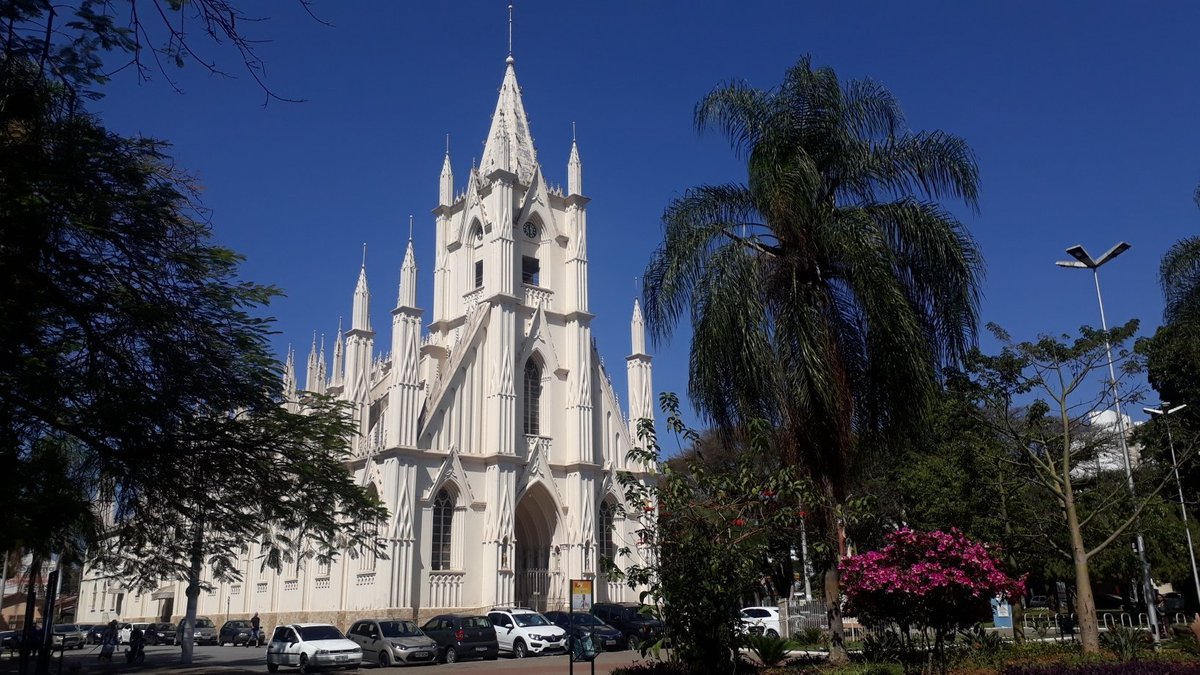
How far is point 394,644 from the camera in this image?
2650 cm

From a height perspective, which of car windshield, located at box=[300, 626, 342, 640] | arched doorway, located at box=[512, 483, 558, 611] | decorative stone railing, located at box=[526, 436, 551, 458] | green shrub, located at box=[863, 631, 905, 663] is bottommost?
green shrub, located at box=[863, 631, 905, 663]

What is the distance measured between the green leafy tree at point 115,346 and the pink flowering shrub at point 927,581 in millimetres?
9312

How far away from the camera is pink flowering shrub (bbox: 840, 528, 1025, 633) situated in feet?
45.7

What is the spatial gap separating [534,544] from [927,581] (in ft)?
103

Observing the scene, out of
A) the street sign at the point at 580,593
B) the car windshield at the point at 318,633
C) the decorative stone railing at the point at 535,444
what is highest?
the decorative stone railing at the point at 535,444

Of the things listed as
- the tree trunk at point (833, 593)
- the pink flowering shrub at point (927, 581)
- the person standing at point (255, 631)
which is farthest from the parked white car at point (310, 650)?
the person standing at point (255, 631)

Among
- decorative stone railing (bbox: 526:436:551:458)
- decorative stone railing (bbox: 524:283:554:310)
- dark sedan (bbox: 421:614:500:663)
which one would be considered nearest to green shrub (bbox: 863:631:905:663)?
dark sedan (bbox: 421:614:500:663)

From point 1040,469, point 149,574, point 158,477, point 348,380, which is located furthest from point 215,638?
point 1040,469

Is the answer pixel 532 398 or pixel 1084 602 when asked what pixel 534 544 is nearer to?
pixel 532 398

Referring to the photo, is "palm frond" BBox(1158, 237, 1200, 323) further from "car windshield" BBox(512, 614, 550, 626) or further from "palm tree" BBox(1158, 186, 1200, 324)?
"car windshield" BBox(512, 614, 550, 626)

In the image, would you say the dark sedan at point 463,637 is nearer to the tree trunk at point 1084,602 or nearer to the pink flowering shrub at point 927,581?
the pink flowering shrub at point 927,581

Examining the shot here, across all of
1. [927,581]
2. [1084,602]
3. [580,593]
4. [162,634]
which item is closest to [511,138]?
[162,634]

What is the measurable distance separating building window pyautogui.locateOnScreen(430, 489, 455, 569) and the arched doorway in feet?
10.1

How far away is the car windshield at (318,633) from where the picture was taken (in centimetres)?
2611
